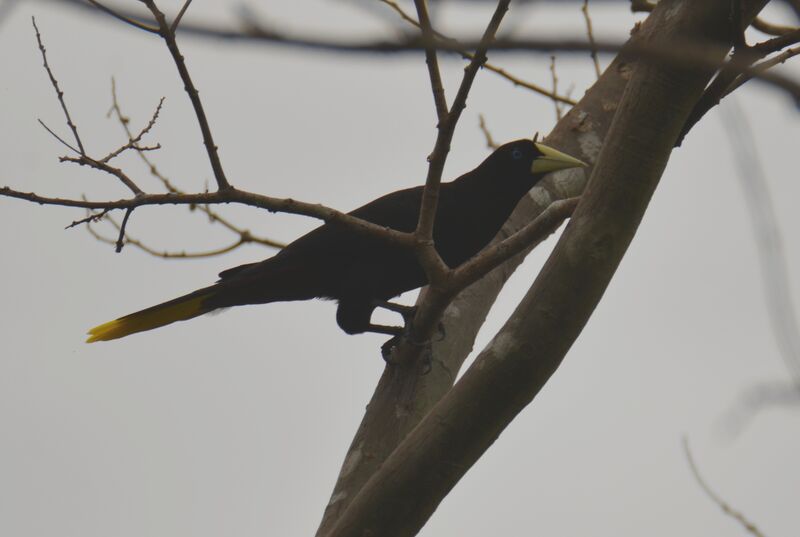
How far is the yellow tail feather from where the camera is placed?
434 centimetres

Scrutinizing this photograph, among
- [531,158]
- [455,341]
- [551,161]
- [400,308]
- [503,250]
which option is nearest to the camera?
[503,250]

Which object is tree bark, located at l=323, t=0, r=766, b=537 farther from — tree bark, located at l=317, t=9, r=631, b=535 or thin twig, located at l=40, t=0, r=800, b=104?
thin twig, located at l=40, t=0, r=800, b=104

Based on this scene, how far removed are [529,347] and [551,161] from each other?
1.95 meters

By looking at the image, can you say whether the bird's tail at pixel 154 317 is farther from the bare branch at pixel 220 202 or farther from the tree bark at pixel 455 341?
the bare branch at pixel 220 202

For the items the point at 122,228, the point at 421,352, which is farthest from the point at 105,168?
the point at 421,352

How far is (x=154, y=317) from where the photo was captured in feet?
14.4

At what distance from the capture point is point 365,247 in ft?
14.2

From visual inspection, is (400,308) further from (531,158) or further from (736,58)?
(736,58)

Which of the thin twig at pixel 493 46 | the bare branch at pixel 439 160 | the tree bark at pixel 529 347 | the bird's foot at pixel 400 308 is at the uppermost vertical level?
the bird's foot at pixel 400 308

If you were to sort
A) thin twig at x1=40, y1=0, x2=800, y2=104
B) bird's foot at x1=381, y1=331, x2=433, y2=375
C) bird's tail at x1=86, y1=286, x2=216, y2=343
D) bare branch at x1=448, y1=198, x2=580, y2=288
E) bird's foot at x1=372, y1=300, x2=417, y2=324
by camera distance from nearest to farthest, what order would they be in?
thin twig at x1=40, y1=0, x2=800, y2=104, bare branch at x1=448, y1=198, x2=580, y2=288, bird's foot at x1=381, y1=331, x2=433, y2=375, bird's foot at x1=372, y1=300, x2=417, y2=324, bird's tail at x1=86, y1=286, x2=216, y2=343

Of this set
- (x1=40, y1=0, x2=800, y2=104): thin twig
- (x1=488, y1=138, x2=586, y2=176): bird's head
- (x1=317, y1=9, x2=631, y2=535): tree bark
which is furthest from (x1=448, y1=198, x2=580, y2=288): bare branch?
(x1=40, y1=0, x2=800, y2=104): thin twig

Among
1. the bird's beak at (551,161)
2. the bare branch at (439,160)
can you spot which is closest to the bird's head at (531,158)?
the bird's beak at (551,161)

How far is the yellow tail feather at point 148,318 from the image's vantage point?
4.34m

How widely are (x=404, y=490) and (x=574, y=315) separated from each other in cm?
60
